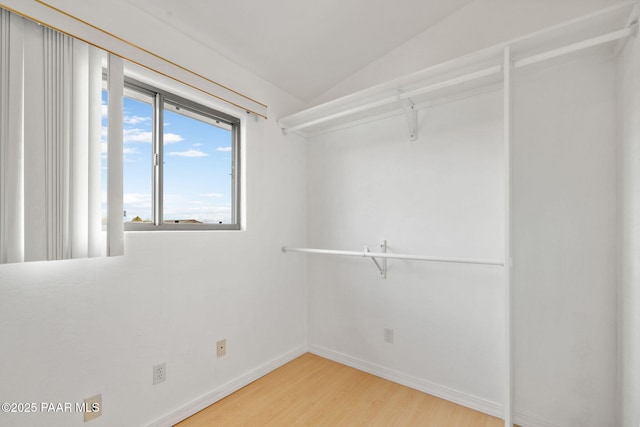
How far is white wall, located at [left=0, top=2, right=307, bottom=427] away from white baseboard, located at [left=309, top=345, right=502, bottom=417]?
34cm

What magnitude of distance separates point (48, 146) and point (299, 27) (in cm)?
159

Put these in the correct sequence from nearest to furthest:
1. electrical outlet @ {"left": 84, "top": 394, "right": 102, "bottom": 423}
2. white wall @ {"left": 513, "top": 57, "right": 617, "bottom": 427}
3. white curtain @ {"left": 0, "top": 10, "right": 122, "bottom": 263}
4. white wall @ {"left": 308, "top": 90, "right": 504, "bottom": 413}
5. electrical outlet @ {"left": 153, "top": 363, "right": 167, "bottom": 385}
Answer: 1. white curtain @ {"left": 0, "top": 10, "right": 122, "bottom": 263}
2. electrical outlet @ {"left": 84, "top": 394, "right": 102, "bottom": 423}
3. white wall @ {"left": 513, "top": 57, "right": 617, "bottom": 427}
4. electrical outlet @ {"left": 153, "top": 363, "right": 167, "bottom": 385}
5. white wall @ {"left": 308, "top": 90, "right": 504, "bottom": 413}

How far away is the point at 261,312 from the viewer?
7.96ft

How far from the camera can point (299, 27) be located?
2.02m

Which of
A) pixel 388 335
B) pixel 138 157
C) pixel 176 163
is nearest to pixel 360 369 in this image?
pixel 388 335

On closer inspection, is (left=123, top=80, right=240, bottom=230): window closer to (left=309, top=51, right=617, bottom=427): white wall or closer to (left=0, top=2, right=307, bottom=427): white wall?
(left=0, top=2, right=307, bottom=427): white wall

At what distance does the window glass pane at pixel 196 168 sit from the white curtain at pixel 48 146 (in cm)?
50

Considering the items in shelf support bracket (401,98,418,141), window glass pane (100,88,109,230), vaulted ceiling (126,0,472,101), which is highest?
vaulted ceiling (126,0,472,101)

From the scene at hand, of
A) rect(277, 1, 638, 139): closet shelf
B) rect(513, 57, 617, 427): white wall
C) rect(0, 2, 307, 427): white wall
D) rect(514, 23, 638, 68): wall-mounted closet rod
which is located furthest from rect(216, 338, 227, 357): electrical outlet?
rect(514, 23, 638, 68): wall-mounted closet rod

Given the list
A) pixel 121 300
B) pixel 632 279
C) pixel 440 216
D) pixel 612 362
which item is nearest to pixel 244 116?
pixel 121 300

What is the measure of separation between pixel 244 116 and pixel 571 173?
2167 mm

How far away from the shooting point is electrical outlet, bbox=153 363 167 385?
1.74m

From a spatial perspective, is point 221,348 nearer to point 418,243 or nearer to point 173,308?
point 173,308

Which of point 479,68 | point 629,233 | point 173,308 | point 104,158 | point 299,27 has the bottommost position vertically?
point 173,308
